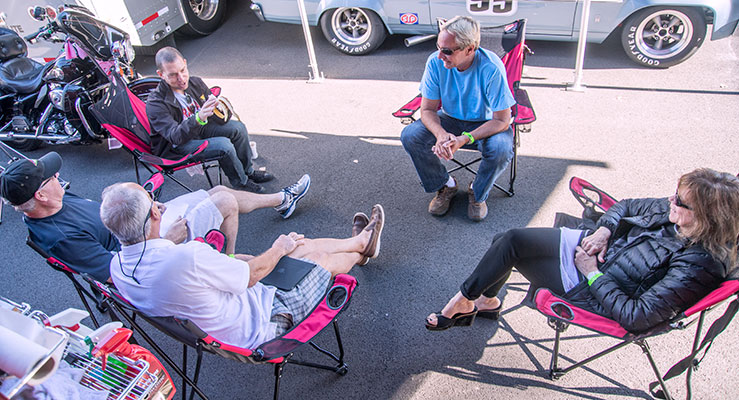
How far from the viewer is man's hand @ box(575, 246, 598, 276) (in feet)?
7.34

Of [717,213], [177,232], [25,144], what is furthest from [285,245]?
[25,144]

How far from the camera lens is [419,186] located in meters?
3.84

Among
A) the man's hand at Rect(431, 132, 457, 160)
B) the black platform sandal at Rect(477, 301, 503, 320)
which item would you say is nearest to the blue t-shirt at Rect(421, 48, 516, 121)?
the man's hand at Rect(431, 132, 457, 160)

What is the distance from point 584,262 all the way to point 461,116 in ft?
4.99

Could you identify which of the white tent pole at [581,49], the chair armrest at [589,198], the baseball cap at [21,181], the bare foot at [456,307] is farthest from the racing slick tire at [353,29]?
the baseball cap at [21,181]

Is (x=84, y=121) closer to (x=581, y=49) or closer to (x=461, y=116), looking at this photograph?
(x=461, y=116)

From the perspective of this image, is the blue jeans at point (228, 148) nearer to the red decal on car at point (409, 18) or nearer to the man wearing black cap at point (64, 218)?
the man wearing black cap at point (64, 218)

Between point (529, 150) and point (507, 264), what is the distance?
187 cm

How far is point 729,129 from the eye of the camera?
12.8 feet

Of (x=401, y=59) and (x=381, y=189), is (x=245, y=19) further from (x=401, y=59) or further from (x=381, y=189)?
(x=381, y=189)

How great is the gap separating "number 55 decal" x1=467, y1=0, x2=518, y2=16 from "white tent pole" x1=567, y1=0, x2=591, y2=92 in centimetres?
70

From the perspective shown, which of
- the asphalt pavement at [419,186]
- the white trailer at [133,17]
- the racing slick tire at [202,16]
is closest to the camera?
the asphalt pavement at [419,186]

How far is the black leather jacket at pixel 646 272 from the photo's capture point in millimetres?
1876

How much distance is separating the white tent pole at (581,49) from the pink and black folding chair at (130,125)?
3480 millimetres
